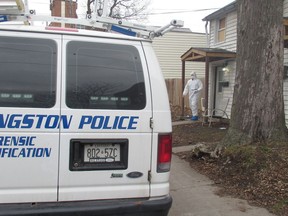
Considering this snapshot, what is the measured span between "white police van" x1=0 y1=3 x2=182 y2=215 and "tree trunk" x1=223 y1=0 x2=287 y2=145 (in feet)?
13.4

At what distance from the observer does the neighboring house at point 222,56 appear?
14867 millimetres

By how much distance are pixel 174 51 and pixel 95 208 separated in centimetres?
2392

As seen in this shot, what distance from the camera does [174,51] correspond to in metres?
26.4

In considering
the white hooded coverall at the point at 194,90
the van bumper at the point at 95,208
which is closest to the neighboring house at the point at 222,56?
the white hooded coverall at the point at 194,90

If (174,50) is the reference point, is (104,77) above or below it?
below

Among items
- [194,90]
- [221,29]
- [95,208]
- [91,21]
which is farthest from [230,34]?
[95,208]

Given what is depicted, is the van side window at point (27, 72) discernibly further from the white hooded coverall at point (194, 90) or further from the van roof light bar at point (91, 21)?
the white hooded coverall at point (194, 90)

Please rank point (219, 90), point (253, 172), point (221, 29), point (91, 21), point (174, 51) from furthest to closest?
point (174, 51) → point (221, 29) → point (219, 90) → point (253, 172) → point (91, 21)

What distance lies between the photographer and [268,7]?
22.9 feet

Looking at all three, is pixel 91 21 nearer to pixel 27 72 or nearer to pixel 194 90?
pixel 27 72

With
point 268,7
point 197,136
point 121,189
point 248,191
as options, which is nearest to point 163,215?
point 121,189

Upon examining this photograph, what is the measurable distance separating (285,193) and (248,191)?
0.51 m

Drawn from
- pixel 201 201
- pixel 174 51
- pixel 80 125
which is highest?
pixel 174 51

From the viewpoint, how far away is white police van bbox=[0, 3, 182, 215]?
300 cm
